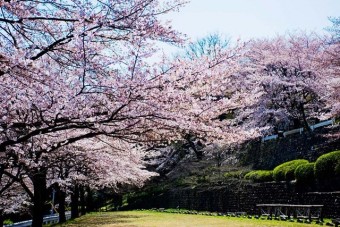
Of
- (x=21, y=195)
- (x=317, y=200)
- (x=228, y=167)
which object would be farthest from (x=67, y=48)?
(x=228, y=167)

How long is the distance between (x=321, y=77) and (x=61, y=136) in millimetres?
19670

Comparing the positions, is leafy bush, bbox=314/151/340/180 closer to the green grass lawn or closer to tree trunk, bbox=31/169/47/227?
the green grass lawn

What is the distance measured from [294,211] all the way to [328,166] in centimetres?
207

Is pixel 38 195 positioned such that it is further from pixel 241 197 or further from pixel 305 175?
pixel 241 197

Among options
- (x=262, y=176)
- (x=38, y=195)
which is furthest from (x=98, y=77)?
(x=262, y=176)

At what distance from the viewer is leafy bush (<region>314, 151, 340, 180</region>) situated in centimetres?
1356

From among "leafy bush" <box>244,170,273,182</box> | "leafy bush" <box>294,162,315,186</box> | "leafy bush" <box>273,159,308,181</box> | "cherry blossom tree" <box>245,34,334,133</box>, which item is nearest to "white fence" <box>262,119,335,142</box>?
"cherry blossom tree" <box>245,34,334,133</box>

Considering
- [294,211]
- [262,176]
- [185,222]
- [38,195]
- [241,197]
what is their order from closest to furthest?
[38,195] → [294,211] → [185,222] → [262,176] → [241,197]

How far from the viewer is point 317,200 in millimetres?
13820

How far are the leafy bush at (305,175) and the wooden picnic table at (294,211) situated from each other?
1084mm

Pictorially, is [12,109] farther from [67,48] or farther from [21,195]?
[21,195]

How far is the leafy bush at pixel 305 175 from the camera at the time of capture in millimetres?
14633

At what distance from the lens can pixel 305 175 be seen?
14.8 metres

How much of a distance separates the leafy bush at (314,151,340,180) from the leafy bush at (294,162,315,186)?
41 centimetres
